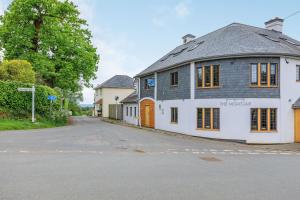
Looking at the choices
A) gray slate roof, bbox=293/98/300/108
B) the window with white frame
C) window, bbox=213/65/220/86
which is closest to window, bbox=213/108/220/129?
→ window, bbox=213/65/220/86

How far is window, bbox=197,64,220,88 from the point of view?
64.4 feet

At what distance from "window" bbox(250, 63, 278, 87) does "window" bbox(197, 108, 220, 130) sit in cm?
304

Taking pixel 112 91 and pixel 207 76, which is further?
pixel 112 91

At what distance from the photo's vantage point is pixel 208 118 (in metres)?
A: 19.8

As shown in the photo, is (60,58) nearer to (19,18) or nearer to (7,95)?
(19,18)

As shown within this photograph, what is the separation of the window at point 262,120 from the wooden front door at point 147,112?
36.0ft

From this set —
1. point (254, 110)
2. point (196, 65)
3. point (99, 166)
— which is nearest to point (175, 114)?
point (196, 65)

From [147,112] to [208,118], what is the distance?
33.0 ft

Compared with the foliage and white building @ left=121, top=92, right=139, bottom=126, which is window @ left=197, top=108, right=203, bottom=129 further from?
the foliage

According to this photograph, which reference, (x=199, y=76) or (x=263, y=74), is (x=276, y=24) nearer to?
(x=263, y=74)

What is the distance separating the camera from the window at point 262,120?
60.0 feet

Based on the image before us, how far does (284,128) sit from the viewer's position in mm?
18578

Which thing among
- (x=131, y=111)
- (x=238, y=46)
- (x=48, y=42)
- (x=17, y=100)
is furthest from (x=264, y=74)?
(x=48, y=42)

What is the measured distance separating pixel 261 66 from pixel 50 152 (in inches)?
537
